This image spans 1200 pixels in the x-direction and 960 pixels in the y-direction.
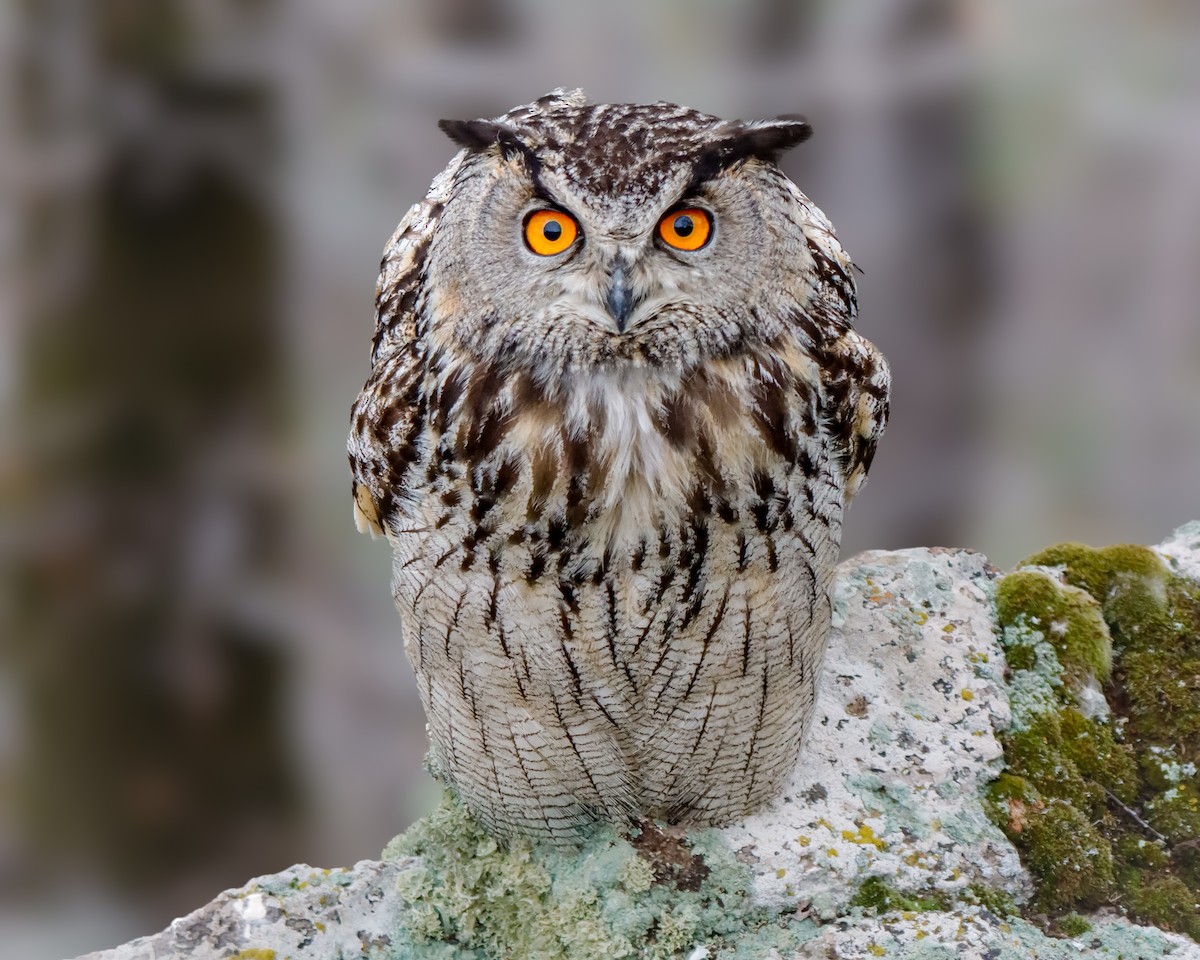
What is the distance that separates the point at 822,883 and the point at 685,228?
3.10 ft

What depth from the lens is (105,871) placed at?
2.94 metres

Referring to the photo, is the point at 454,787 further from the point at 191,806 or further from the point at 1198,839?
the point at 191,806

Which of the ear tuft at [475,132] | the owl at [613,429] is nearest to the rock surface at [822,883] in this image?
the owl at [613,429]

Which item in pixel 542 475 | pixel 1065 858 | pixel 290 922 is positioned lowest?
pixel 290 922

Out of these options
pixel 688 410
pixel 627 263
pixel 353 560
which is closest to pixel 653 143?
pixel 627 263

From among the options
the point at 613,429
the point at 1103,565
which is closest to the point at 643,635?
the point at 613,429

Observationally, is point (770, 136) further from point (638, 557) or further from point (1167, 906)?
point (1167, 906)

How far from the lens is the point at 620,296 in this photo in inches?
43.3

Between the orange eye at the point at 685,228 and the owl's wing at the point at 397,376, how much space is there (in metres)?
0.29

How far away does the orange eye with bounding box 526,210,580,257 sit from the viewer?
1132 mm

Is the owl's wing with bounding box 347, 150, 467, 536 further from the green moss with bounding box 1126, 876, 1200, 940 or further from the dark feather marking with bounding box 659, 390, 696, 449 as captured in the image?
the green moss with bounding box 1126, 876, 1200, 940

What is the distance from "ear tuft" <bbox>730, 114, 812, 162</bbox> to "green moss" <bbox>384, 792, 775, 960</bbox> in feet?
3.15

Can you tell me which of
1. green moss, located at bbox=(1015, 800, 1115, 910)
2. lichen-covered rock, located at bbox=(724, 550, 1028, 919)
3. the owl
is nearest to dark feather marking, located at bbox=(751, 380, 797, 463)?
the owl

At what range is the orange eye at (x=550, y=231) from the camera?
3.71 ft
